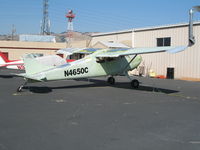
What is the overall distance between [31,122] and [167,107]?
198 inches

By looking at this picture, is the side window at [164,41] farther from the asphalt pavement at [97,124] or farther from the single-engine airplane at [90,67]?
the asphalt pavement at [97,124]

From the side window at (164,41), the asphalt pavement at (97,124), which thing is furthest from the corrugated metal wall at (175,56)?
the asphalt pavement at (97,124)

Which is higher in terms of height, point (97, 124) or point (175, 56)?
point (175, 56)

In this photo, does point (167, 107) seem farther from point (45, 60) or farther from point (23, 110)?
point (45, 60)

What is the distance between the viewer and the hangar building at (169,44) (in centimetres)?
2089

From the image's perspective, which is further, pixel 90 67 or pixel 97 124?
pixel 90 67

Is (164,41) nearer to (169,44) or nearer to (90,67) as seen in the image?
(169,44)

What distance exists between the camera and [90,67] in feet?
41.6

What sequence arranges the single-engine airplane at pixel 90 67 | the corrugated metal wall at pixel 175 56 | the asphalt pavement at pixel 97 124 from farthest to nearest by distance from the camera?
the corrugated metal wall at pixel 175 56 → the single-engine airplane at pixel 90 67 → the asphalt pavement at pixel 97 124

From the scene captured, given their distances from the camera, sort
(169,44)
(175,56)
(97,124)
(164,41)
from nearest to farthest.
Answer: (97,124) < (175,56) < (169,44) < (164,41)

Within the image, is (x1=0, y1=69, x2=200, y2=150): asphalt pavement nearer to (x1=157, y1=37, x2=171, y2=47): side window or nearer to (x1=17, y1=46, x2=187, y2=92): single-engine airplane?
(x1=17, y1=46, x2=187, y2=92): single-engine airplane

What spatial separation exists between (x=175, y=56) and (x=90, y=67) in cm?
1305

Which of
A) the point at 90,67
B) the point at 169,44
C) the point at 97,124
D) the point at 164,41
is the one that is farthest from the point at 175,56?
the point at 97,124

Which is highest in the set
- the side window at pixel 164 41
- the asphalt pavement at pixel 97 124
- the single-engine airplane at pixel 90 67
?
the side window at pixel 164 41
